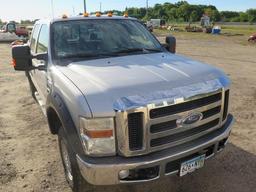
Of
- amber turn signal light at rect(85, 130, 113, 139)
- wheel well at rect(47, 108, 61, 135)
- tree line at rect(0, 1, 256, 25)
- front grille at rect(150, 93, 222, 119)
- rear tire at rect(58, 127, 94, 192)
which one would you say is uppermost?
tree line at rect(0, 1, 256, 25)

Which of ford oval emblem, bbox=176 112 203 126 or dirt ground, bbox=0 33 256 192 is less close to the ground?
ford oval emblem, bbox=176 112 203 126

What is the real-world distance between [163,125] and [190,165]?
603 millimetres

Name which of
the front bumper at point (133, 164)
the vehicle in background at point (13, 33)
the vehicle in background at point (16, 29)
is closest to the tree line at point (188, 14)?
the vehicle in background at point (16, 29)

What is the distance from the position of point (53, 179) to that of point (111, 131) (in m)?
1.69

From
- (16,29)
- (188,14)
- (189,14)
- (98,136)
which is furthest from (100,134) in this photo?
(188,14)

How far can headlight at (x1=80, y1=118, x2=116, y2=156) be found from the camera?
113 inches

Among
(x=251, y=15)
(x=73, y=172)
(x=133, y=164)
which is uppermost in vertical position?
(x=251, y=15)

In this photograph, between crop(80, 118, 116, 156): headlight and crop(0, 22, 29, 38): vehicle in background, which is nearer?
crop(80, 118, 116, 156): headlight

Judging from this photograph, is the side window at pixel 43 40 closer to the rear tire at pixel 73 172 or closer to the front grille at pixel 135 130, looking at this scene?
the rear tire at pixel 73 172

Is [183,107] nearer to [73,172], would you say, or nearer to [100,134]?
[100,134]

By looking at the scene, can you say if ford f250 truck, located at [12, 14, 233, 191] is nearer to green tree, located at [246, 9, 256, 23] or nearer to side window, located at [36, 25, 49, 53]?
side window, located at [36, 25, 49, 53]

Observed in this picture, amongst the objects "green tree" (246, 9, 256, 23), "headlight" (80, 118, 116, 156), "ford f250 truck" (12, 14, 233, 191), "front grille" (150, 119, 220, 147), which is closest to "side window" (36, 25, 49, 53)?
"ford f250 truck" (12, 14, 233, 191)

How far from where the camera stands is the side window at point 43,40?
4.59 m

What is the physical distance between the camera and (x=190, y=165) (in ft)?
10.9
